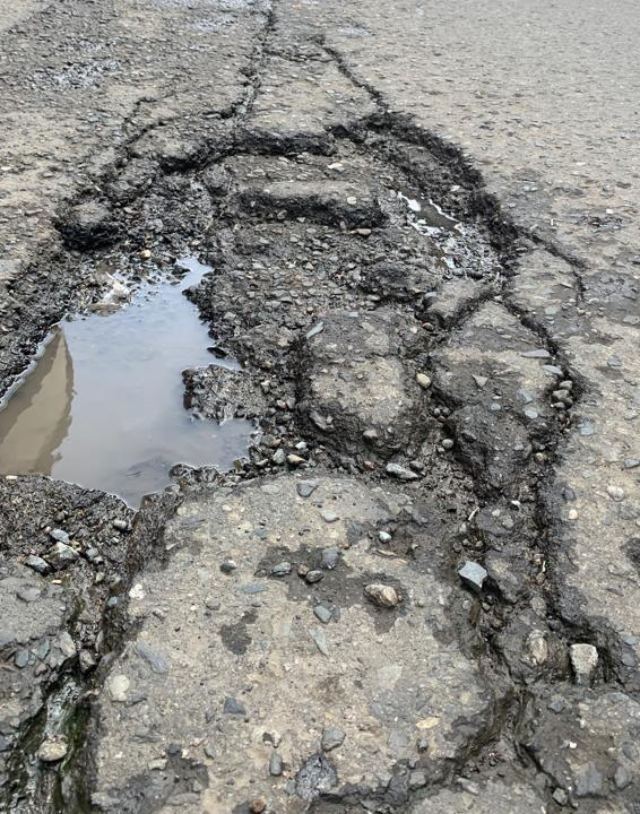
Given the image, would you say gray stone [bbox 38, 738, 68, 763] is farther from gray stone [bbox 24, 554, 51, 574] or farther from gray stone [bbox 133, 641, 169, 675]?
gray stone [bbox 24, 554, 51, 574]

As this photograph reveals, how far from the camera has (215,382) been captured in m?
2.33

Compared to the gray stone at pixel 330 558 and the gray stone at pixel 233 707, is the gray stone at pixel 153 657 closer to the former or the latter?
the gray stone at pixel 233 707

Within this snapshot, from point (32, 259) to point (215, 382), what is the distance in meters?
0.88

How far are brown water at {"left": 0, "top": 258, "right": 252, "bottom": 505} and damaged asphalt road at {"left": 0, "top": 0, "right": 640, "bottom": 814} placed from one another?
7 cm

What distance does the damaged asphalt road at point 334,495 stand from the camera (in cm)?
139

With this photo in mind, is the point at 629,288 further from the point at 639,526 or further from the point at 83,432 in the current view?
the point at 83,432

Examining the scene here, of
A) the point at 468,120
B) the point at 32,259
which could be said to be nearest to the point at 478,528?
the point at 32,259

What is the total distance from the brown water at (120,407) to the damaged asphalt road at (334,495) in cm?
7

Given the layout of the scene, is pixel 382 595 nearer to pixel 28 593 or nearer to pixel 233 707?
pixel 233 707

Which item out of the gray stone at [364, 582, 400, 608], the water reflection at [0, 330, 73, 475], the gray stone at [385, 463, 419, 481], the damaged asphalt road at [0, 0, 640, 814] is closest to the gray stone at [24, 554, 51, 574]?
the damaged asphalt road at [0, 0, 640, 814]

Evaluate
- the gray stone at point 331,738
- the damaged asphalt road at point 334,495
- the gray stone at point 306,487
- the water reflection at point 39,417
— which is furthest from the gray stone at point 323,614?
the water reflection at point 39,417

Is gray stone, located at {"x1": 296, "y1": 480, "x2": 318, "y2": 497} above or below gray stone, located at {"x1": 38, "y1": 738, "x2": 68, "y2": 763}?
above

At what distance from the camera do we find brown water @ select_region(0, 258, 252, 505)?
2.11m

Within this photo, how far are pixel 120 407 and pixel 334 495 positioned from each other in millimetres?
829
